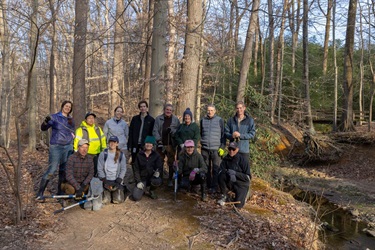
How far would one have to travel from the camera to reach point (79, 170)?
5.80 metres

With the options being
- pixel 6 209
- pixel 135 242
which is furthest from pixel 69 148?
pixel 135 242

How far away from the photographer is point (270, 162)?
956 cm

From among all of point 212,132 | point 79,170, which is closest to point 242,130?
point 212,132

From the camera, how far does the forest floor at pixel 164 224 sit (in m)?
4.54

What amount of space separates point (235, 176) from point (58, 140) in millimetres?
3473

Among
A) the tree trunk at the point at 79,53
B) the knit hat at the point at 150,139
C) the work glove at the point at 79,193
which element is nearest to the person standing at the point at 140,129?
the knit hat at the point at 150,139

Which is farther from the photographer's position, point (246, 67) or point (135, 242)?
point (246, 67)

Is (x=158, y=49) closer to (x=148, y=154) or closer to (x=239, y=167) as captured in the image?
(x=148, y=154)

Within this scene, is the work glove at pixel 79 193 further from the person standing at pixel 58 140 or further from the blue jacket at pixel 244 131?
the blue jacket at pixel 244 131

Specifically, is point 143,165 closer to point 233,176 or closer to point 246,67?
point 233,176

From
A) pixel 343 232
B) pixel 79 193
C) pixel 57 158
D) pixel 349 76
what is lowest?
pixel 343 232

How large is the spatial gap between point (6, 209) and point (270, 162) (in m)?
7.10

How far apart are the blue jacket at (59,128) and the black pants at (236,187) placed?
10.3 ft

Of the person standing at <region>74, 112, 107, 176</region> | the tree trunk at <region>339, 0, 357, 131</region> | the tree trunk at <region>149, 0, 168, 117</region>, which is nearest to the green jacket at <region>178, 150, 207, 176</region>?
the tree trunk at <region>149, 0, 168, 117</region>
